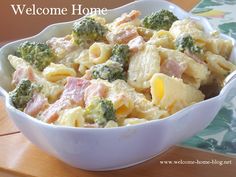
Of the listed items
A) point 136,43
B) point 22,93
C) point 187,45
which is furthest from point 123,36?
point 22,93

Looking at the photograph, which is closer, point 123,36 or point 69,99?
point 69,99

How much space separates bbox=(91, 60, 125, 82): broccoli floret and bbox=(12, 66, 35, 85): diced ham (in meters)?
0.13

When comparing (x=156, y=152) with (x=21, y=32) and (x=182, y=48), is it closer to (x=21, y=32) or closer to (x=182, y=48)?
(x=182, y=48)

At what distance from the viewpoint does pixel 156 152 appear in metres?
0.87

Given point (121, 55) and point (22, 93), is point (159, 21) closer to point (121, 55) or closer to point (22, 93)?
point (121, 55)

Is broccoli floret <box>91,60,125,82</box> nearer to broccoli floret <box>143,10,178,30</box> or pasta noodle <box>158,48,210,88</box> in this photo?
pasta noodle <box>158,48,210,88</box>

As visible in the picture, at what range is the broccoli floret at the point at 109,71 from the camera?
942 mm

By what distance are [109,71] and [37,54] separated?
19 cm

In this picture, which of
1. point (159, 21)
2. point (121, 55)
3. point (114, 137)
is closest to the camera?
point (114, 137)

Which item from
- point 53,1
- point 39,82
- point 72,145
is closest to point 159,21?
point 39,82

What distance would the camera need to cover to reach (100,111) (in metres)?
0.81

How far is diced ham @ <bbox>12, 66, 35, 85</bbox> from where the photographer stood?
0.99 metres

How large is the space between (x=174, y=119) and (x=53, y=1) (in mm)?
2082

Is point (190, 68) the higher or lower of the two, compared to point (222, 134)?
higher
